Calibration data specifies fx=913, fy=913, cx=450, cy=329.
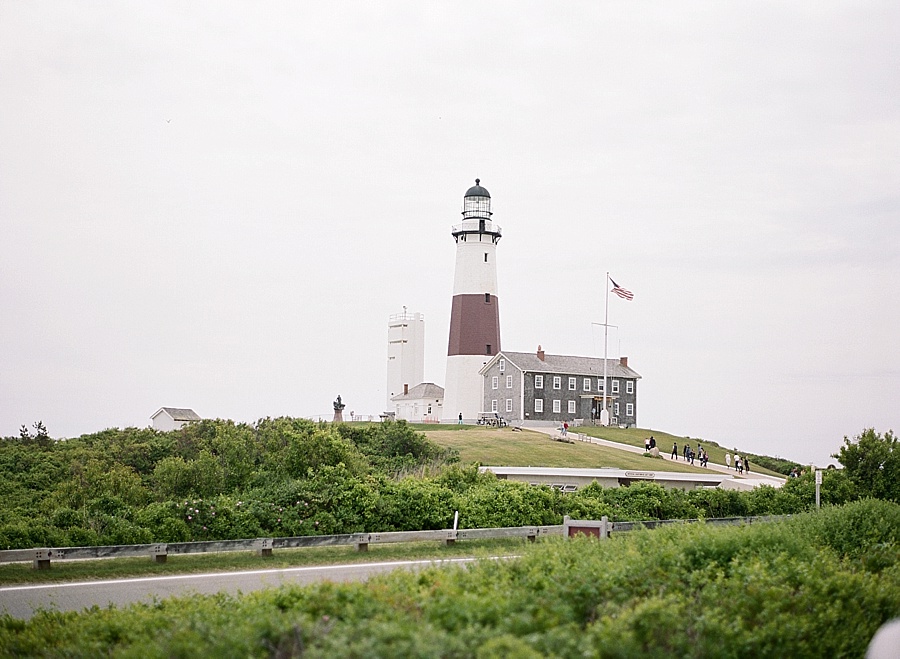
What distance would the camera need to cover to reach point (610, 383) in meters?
73.2

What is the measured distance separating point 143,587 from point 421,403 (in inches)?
2480

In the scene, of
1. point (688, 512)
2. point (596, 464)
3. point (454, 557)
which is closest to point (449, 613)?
point (454, 557)

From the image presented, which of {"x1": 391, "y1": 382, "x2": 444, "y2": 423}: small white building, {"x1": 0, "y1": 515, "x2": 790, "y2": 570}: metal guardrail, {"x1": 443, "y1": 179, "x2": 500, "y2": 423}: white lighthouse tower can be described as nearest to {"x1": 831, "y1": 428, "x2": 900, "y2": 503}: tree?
{"x1": 0, "y1": 515, "x2": 790, "y2": 570}: metal guardrail

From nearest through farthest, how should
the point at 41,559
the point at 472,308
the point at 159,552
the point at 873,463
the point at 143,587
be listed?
1. the point at 143,587
2. the point at 41,559
3. the point at 159,552
4. the point at 873,463
5. the point at 472,308

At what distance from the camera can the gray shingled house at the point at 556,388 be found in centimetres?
6881

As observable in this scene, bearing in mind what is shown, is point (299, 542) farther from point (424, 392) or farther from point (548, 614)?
point (424, 392)

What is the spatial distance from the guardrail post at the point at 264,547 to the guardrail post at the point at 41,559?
3.51 metres

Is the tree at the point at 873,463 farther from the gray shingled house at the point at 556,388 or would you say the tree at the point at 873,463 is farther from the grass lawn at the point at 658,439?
the gray shingled house at the point at 556,388

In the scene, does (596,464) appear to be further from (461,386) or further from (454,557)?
(454,557)

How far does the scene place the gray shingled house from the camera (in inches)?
2709

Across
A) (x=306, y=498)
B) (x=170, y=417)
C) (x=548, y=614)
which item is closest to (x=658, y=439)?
(x=170, y=417)

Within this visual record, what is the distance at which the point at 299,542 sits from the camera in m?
17.3

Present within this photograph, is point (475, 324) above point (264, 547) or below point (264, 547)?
above

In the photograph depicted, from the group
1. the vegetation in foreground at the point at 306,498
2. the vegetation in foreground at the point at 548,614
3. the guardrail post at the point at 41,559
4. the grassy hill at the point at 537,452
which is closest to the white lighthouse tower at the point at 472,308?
the grassy hill at the point at 537,452
